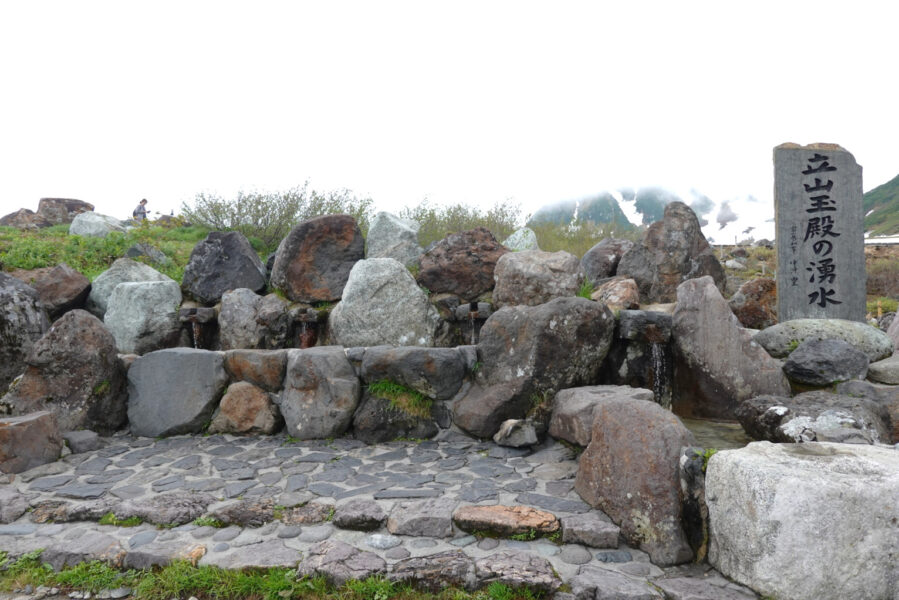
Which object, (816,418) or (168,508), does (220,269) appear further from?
(816,418)

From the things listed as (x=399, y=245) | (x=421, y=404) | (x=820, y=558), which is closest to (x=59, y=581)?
(x=421, y=404)

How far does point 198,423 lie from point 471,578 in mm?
4335

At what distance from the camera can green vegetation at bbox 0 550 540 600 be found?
3.03 metres

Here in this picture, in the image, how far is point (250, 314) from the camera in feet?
26.8

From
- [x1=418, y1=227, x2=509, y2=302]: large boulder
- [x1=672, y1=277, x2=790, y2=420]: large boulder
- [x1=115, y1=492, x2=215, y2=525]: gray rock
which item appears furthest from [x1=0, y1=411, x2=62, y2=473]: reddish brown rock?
[x1=672, y1=277, x2=790, y2=420]: large boulder

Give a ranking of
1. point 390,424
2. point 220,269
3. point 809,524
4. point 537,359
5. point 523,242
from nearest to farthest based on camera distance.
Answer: point 809,524, point 537,359, point 390,424, point 220,269, point 523,242

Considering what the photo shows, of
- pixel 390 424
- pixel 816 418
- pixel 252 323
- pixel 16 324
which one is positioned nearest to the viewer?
pixel 816 418

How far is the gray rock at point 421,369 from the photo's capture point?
5859 mm

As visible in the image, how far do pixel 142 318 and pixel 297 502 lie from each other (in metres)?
5.47

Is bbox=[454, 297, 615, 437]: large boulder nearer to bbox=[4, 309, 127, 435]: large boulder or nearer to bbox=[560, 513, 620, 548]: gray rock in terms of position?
bbox=[560, 513, 620, 548]: gray rock

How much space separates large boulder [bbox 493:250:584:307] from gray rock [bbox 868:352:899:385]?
11.0 ft

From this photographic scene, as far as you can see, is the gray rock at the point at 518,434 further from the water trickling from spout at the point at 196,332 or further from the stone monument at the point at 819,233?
the water trickling from spout at the point at 196,332

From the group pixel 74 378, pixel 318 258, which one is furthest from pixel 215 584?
pixel 318 258

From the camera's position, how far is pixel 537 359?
5.48 meters
